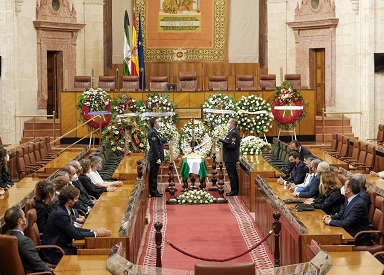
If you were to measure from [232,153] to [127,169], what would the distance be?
90.2 inches

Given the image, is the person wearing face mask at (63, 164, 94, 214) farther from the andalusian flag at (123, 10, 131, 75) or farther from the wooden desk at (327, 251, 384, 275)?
the andalusian flag at (123, 10, 131, 75)

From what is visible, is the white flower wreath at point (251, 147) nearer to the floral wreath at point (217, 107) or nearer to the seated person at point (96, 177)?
the floral wreath at point (217, 107)

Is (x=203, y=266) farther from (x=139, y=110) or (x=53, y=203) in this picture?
(x=139, y=110)

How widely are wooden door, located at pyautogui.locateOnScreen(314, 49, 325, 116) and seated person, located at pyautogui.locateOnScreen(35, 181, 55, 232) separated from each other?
1606 cm

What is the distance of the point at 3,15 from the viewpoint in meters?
21.0

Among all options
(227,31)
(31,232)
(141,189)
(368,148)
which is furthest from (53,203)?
(227,31)

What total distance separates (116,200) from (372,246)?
11.7ft

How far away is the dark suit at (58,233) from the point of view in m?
8.27

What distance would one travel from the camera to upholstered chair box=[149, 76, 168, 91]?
22.4 meters

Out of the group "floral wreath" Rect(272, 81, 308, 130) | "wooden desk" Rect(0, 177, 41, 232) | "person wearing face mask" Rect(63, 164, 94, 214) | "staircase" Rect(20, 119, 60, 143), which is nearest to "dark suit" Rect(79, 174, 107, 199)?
"person wearing face mask" Rect(63, 164, 94, 214)

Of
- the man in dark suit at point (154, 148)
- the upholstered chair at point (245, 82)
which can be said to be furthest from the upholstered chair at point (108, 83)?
the man in dark suit at point (154, 148)

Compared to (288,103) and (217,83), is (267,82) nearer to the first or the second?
(217,83)

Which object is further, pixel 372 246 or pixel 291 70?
pixel 291 70

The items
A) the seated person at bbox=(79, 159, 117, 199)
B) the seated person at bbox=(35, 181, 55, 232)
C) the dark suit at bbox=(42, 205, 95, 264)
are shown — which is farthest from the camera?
the seated person at bbox=(79, 159, 117, 199)
